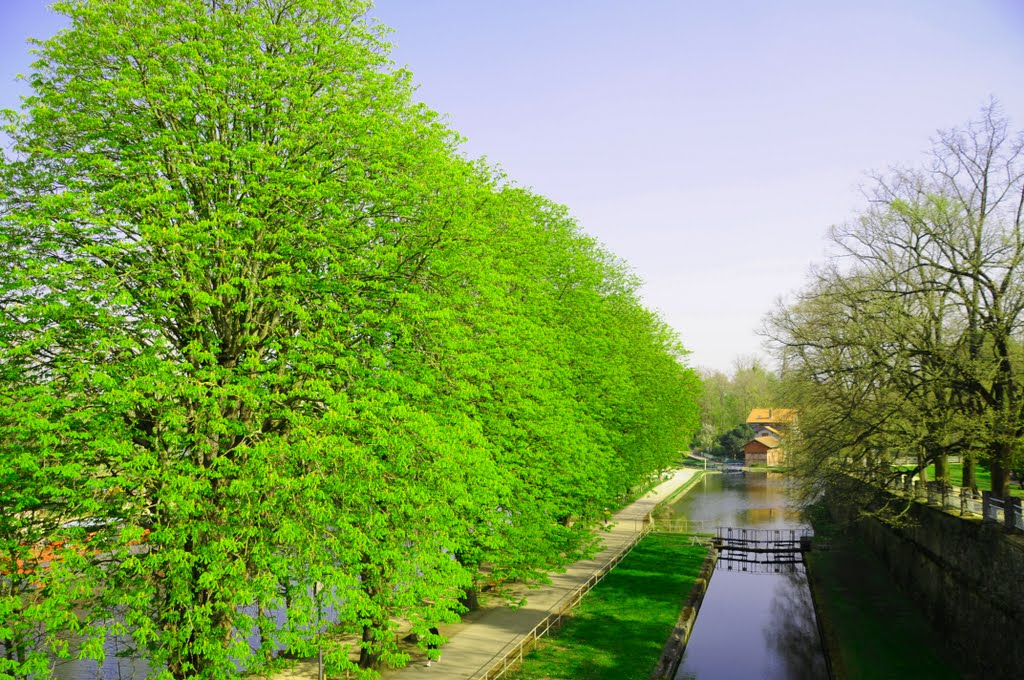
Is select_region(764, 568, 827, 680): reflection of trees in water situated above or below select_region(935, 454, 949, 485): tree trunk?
below

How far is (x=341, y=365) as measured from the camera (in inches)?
542

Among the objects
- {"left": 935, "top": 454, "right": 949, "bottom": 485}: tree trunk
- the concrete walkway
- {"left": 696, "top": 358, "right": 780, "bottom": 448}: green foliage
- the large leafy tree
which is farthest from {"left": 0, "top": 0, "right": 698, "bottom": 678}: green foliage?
{"left": 696, "top": 358, "right": 780, "bottom": 448}: green foliage

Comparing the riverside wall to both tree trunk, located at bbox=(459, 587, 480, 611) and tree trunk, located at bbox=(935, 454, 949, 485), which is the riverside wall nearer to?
tree trunk, located at bbox=(935, 454, 949, 485)

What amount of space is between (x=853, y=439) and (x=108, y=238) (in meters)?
24.0

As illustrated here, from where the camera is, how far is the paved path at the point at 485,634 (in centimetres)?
2050

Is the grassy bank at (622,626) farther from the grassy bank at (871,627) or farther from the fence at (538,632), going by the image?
the grassy bank at (871,627)

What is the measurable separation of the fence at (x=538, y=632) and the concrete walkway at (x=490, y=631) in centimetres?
12

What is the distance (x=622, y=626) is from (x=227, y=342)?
18.2 metres

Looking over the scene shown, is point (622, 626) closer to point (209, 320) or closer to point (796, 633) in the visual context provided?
point (796, 633)

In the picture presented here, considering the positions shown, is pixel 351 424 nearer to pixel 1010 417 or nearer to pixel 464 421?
pixel 464 421

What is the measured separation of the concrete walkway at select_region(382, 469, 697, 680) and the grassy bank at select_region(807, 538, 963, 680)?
9.69 metres

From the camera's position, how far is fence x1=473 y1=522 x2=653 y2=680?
2078cm

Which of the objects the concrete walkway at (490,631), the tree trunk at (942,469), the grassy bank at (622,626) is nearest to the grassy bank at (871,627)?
the tree trunk at (942,469)

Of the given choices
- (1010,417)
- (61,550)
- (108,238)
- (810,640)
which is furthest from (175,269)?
(810,640)
